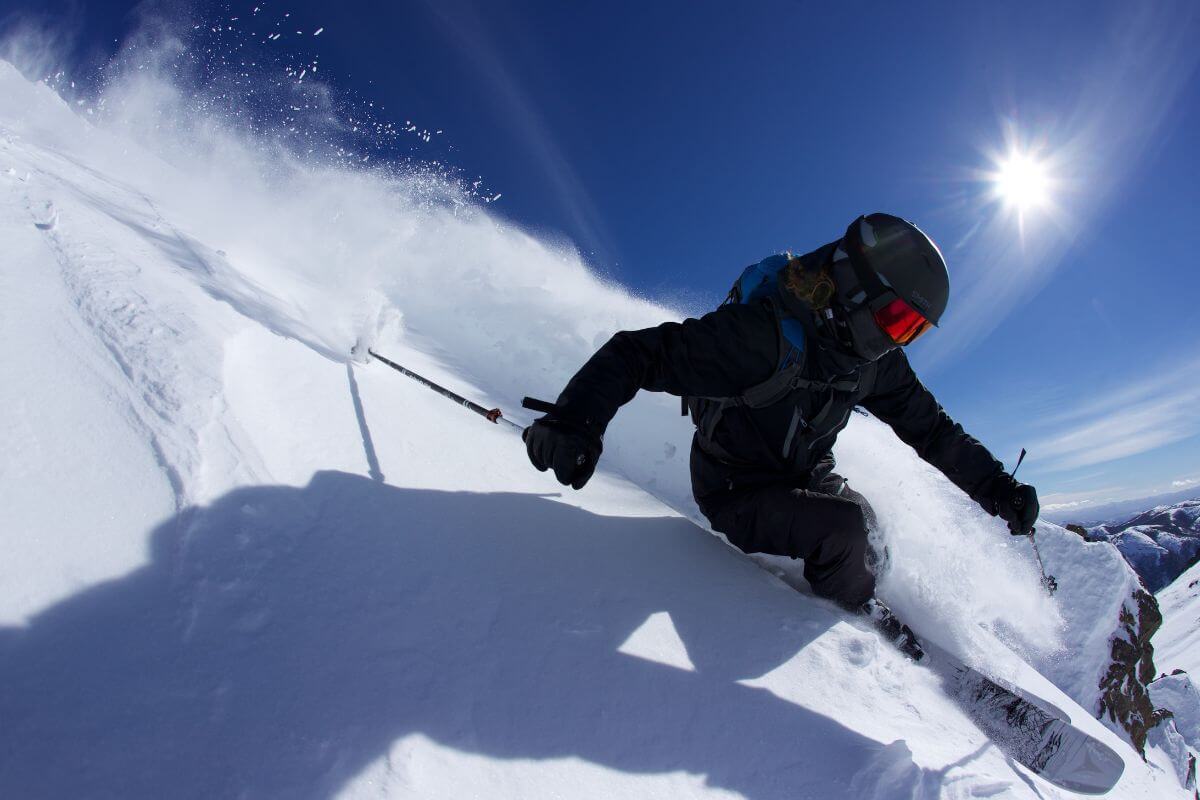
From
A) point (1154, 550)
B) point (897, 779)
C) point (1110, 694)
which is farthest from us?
point (1154, 550)

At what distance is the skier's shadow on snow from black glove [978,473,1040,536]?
84.3 inches

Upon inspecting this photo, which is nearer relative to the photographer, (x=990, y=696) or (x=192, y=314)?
(x=990, y=696)

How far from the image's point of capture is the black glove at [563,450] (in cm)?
252

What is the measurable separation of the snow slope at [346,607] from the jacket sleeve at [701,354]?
922mm

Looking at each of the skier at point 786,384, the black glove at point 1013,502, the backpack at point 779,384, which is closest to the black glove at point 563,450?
→ the skier at point 786,384

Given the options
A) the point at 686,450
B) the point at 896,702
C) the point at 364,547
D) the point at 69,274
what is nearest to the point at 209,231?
the point at 69,274

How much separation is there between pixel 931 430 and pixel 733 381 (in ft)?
6.28

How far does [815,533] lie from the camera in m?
3.10

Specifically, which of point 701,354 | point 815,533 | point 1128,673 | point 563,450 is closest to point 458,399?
point 563,450

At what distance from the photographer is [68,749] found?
3.66 feet

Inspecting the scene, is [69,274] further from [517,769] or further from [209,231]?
[209,231]

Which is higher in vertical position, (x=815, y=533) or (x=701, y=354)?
(x=701, y=354)

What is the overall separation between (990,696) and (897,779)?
4.57 ft

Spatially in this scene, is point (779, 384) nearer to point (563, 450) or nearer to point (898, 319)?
point (898, 319)
